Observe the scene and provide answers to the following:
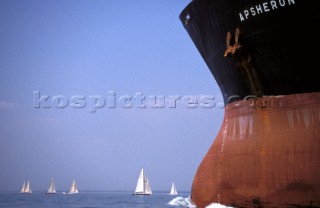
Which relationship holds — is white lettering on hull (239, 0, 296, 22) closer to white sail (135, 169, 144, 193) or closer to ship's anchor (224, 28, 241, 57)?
ship's anchor (224, 28, 241, 57)

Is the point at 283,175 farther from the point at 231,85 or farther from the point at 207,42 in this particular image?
the point at 207,42

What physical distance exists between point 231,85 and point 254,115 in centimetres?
171

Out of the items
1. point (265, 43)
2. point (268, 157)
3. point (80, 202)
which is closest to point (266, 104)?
point (268, 157)

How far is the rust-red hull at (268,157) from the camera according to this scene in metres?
9.27

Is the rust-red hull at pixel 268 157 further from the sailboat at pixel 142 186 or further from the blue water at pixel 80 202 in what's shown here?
the sailboat at pixel 142 186

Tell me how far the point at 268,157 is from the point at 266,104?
1567 millimetres

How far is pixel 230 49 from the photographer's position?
11.1 metres

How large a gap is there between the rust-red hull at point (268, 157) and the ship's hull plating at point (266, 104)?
2cm

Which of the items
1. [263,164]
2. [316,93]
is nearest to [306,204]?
[263,164]

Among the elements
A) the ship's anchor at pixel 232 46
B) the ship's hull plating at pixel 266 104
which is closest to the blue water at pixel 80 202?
the ship's hull plating at pixel 266 104

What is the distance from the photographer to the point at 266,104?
35.6 ft

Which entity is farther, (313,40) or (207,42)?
(207,42)

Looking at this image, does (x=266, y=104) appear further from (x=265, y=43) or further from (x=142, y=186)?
(x=142, y=186)

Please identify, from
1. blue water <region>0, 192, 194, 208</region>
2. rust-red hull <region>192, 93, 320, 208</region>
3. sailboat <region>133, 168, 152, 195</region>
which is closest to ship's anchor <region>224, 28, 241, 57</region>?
rust-red hull <region>192, 93, 320, 208</region>
